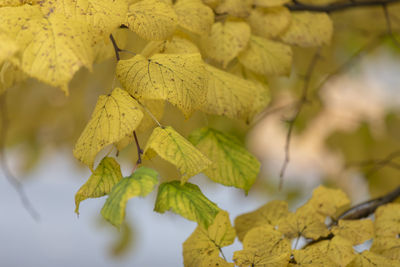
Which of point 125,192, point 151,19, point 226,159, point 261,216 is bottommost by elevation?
point 261,216

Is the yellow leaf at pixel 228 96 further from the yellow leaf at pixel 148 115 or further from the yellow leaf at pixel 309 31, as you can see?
the yellow leaf at pixel 309 31

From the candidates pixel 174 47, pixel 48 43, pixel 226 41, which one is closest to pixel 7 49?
pixel 48 43

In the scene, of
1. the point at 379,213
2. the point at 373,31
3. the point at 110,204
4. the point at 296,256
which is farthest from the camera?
the point at 373,31

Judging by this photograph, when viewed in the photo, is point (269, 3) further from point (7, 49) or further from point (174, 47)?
point (7, 49)

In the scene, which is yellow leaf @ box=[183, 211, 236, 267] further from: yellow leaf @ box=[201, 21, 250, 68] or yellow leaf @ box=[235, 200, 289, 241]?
yellow leaf @ box=[201, 21, 250, 68]

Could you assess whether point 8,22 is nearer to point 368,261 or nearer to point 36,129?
point 368,261

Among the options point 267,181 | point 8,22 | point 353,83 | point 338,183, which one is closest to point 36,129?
point 267,181
